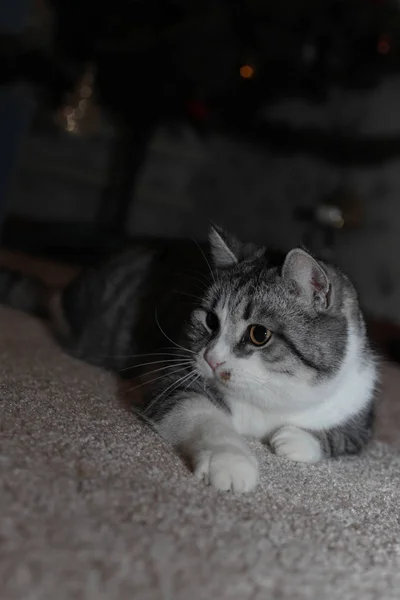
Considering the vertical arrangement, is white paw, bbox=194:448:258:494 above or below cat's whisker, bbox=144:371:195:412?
above

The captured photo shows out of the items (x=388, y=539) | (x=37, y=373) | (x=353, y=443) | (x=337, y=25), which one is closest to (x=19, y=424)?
(x=37, y=373)

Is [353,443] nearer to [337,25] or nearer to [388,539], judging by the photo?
[388,539]

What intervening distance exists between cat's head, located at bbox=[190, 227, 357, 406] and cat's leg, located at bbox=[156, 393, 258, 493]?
0.21 feet

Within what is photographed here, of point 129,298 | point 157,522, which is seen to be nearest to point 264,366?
point 157,522

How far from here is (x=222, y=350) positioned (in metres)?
1.23

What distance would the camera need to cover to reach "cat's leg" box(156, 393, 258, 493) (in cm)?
97

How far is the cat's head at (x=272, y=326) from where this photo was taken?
123 centimetres

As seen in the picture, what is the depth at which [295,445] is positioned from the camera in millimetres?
1250

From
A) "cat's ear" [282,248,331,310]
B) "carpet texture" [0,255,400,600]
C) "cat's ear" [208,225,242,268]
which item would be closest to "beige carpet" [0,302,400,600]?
"carpet texture" [0,255,400,600]

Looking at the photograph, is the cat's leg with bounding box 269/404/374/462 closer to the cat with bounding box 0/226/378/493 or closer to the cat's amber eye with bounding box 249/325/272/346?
the cat with bounding box 0/226/378/493

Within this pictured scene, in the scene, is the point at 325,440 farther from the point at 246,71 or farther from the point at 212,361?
the point at 246,71

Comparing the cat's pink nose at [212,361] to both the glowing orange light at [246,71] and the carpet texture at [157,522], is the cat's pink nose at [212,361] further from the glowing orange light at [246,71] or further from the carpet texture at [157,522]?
the glowing orange light at [246,71]

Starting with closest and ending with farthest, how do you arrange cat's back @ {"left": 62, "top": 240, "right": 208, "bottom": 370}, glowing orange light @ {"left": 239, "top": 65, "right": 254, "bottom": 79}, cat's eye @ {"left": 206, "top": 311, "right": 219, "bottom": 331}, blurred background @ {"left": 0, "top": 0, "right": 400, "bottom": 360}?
cat's eye @ {"left": 206, "top": 311, "right": 219, "bottom": 331} < cat's back @ {"left": 62, "top": 240, "right": 208, "bottom": 370} < blurred background @ {"left": 0, "top": 0, "right": 400, "bottom": 360} < glowing orange light @ {"left": 239, "top": 65, "right": 254, "bottom": 79}

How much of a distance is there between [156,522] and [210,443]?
287 mm
